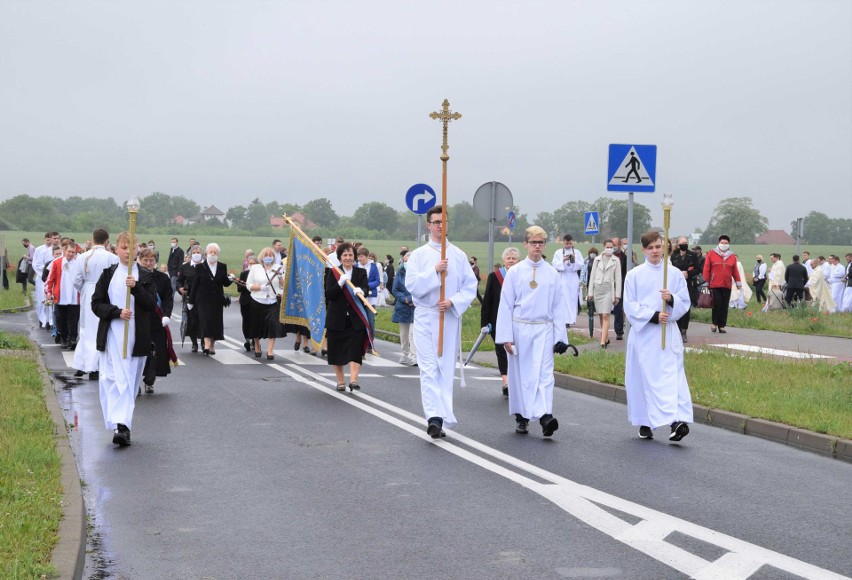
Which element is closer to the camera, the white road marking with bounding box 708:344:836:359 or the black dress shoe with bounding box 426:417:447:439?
the black dress shoe with bounding box 426:417:447:439

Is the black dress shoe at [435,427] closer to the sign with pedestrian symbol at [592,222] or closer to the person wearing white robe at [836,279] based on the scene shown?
the sign with pedestrian symbol at [592,222]

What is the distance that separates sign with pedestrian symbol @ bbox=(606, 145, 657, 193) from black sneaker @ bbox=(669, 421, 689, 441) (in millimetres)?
6454

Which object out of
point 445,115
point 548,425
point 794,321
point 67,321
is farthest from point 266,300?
point 794,321

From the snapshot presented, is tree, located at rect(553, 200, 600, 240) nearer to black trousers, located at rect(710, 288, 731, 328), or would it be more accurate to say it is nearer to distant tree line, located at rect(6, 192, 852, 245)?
distant tree line, located at rect(6, 192, 852, 245)

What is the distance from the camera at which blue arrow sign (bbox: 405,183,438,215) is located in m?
21.2

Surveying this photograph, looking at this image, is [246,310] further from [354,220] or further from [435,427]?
[354,220]

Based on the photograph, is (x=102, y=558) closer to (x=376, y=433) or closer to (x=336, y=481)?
(x=336, y=481)

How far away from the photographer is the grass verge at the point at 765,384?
1135cm

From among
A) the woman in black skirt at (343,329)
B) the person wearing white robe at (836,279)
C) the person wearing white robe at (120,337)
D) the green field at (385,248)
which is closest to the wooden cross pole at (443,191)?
the person wearing white robe at (120,337)

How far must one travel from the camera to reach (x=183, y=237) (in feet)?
270

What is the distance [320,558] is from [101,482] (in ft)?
8.96

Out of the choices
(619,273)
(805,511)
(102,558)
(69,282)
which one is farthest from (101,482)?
(619,273)

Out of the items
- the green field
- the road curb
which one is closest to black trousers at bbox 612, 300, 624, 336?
the road curb

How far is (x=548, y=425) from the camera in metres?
10.3
